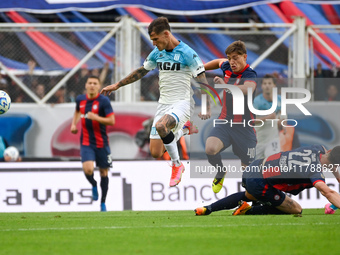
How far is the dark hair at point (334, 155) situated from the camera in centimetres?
904

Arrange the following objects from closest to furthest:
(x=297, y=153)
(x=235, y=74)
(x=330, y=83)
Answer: (x=297, y=153)
(x=235, y=74)
(x=330, y=83)

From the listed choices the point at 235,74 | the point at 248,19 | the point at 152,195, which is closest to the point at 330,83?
the point at 248,19

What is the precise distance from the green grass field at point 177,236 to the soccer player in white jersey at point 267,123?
3811 mm

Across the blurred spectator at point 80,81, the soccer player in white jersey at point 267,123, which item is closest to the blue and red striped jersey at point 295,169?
the soccer player in white jersey at point 267,123

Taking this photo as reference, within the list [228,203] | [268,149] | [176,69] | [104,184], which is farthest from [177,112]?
[268,149]

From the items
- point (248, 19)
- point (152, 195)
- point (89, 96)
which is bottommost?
point (152, 195)

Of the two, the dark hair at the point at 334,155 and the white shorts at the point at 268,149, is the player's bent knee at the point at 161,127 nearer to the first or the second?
the dark hair at the point at 334,155

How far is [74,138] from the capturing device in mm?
16703

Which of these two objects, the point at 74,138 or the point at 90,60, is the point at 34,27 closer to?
the point at 90,60

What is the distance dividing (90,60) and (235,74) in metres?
6.60

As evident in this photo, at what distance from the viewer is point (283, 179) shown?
9648 millimetres

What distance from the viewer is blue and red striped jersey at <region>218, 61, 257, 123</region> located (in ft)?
35.1

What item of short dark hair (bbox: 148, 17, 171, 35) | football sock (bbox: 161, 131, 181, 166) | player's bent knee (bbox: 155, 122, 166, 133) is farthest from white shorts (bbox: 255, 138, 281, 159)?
short dark hair (bbox: 148, 17, 171, 35)

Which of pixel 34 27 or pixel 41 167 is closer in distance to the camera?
pixel 41 167
